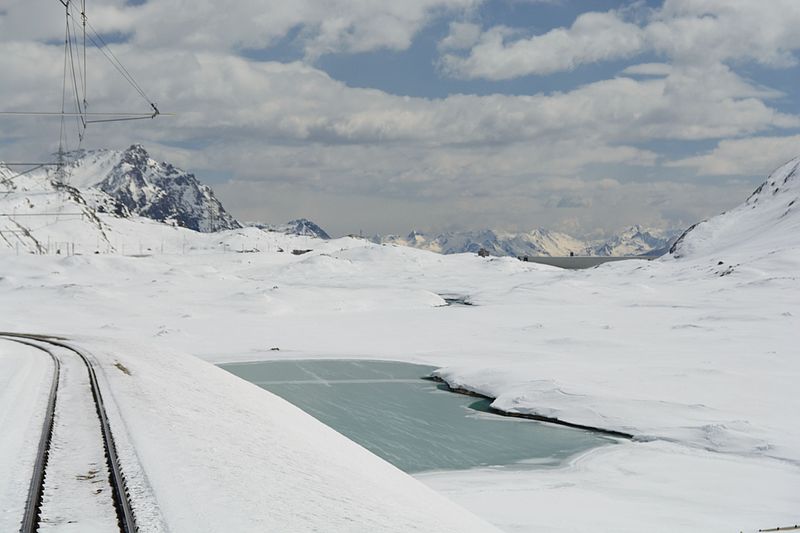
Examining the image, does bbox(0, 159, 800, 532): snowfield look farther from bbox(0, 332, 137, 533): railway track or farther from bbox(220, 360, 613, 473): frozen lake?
bbox(220, 360, 613, 473): frozen lake

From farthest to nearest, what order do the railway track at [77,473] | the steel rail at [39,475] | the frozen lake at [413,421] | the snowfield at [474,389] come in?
1. the frozen lake at [413,421]
2. the snowfield at [474,389]
3. the railway track at [77,473]
4. the steel rail at [39,475]

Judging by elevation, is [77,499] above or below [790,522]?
above

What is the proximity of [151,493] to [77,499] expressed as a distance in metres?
1.12

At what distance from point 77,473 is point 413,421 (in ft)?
85.8

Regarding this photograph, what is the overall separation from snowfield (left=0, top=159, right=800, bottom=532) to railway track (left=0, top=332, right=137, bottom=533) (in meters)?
0.56

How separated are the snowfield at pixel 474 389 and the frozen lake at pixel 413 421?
160 centimetres

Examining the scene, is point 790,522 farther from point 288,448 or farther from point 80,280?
point 80,280

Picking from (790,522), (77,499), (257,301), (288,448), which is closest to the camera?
(77,499)

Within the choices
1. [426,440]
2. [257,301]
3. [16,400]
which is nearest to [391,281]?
[257,301]

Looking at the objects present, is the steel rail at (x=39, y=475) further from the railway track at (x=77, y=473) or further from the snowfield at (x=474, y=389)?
the snowfield at (x=474, y=389)

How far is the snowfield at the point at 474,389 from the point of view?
1382cm

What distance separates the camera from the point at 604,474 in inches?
1075

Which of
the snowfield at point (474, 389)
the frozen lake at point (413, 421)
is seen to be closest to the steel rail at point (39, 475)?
the snowfield at point (474, 389)

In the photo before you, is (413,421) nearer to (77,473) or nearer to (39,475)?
(77,473)
